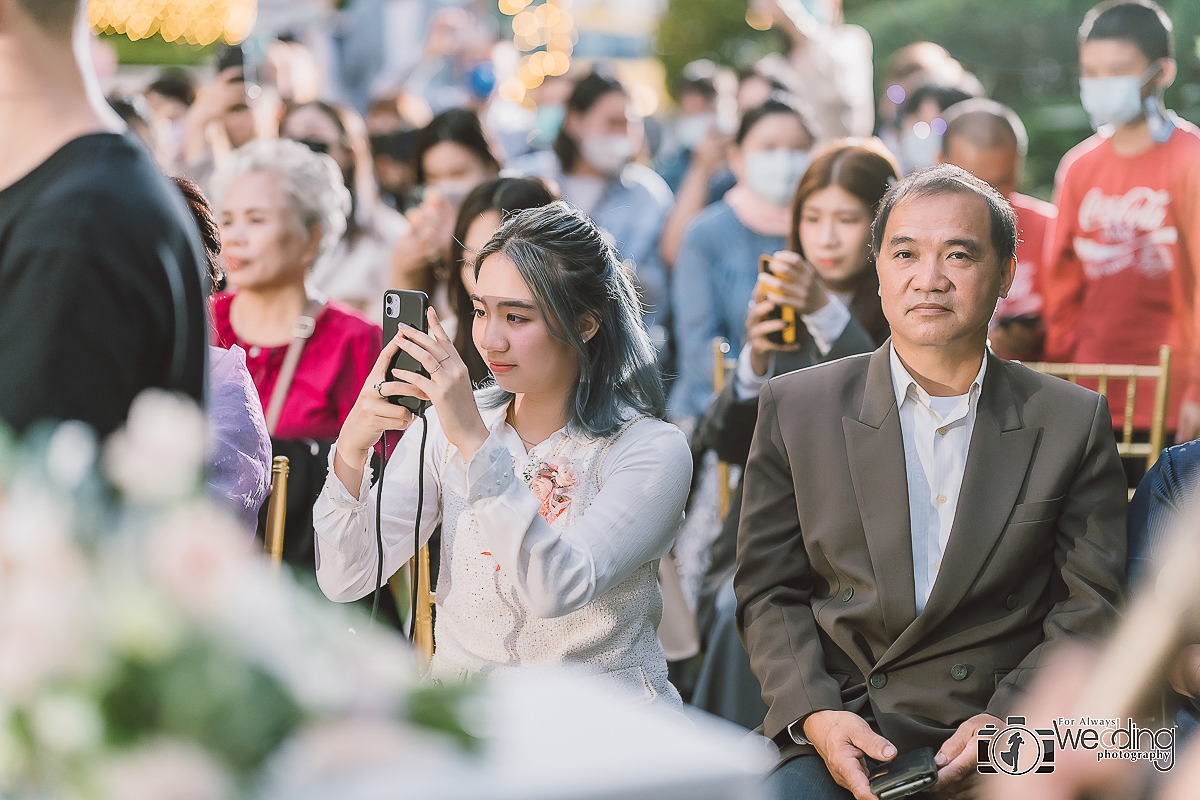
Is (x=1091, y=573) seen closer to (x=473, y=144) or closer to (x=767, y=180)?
(x=767, y=180)

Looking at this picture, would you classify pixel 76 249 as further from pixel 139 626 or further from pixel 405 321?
pixel 405 321

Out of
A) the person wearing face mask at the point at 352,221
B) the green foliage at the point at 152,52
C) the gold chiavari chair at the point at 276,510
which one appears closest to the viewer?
the gold chiavari chair at the point at 276,510

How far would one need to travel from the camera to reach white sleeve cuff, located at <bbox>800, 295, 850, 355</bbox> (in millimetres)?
3152

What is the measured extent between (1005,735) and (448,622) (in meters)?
1.08

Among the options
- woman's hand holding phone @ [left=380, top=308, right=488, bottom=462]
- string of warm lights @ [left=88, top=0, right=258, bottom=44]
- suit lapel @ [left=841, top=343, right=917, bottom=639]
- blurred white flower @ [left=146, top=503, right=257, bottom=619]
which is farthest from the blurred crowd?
string of warm lights @ [left=88, top=0, right=258, bottom=44]

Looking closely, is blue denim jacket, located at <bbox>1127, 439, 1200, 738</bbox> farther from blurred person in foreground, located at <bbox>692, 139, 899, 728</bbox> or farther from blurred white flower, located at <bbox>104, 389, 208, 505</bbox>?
blurred white flower, located at <bbox>104, 389, 208, 505</bbox>

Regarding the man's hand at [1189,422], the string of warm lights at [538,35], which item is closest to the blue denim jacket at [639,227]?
the man's hand at [1189,422]

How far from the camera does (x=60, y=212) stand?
1.33 meters

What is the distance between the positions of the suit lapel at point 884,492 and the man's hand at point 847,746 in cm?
19

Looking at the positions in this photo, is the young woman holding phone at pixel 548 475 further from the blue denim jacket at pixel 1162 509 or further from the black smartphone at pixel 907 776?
the blue denim jacket at pixel 1162 509

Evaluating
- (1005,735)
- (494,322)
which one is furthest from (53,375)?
(1005,735)

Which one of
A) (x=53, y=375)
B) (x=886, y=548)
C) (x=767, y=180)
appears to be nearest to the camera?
(x=53, y=375)

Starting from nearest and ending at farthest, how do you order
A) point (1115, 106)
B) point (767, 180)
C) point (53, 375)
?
1. point (53, 375)
2. point (1115, 106)
3. point (767, 180)

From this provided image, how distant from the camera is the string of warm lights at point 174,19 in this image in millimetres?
11906
